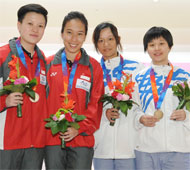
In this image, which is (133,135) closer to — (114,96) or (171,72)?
(114,96)

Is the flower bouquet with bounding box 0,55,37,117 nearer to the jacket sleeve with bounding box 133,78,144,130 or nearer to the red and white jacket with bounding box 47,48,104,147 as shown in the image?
the red and white jacket with bounding box 47,48,104,147

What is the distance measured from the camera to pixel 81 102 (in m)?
2.75

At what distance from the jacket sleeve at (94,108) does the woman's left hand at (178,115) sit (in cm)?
77

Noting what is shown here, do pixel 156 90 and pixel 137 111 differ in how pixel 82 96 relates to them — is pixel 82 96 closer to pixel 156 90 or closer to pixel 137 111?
pixel 137 111

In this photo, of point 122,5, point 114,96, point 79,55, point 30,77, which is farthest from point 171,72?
point 122,5

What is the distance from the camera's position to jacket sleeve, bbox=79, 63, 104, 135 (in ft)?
8.77

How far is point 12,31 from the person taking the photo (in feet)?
24.9

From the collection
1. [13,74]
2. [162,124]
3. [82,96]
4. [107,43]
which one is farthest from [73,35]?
[162,124]

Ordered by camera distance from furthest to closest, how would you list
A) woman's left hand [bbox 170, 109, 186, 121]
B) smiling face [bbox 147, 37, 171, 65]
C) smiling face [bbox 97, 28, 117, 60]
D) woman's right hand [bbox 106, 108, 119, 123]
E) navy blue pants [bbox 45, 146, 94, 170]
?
1. smiling face [bbox 97, 28, 117, 60]
2. smiling face [bbox 147, 37, 171, 65]
3. woman's right hand [bbox 106, 108, 119, 123]
4. woman's left hand [bbox 170, 109, 186, 121]
5. navy blue pants [bbox 45, 146, 94, 170]

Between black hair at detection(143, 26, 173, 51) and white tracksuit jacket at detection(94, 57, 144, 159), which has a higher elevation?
black hair at detection(143, 26, 173, 51)

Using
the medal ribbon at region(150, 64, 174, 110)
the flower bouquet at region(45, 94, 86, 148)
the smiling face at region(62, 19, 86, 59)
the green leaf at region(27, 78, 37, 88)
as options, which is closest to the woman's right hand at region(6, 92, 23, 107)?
the green leaf at region(27, 78, 37, 88)

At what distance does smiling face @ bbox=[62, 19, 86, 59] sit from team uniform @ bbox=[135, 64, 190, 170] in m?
0.92

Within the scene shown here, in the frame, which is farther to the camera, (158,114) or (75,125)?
(158,114)

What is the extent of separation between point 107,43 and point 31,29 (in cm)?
97
